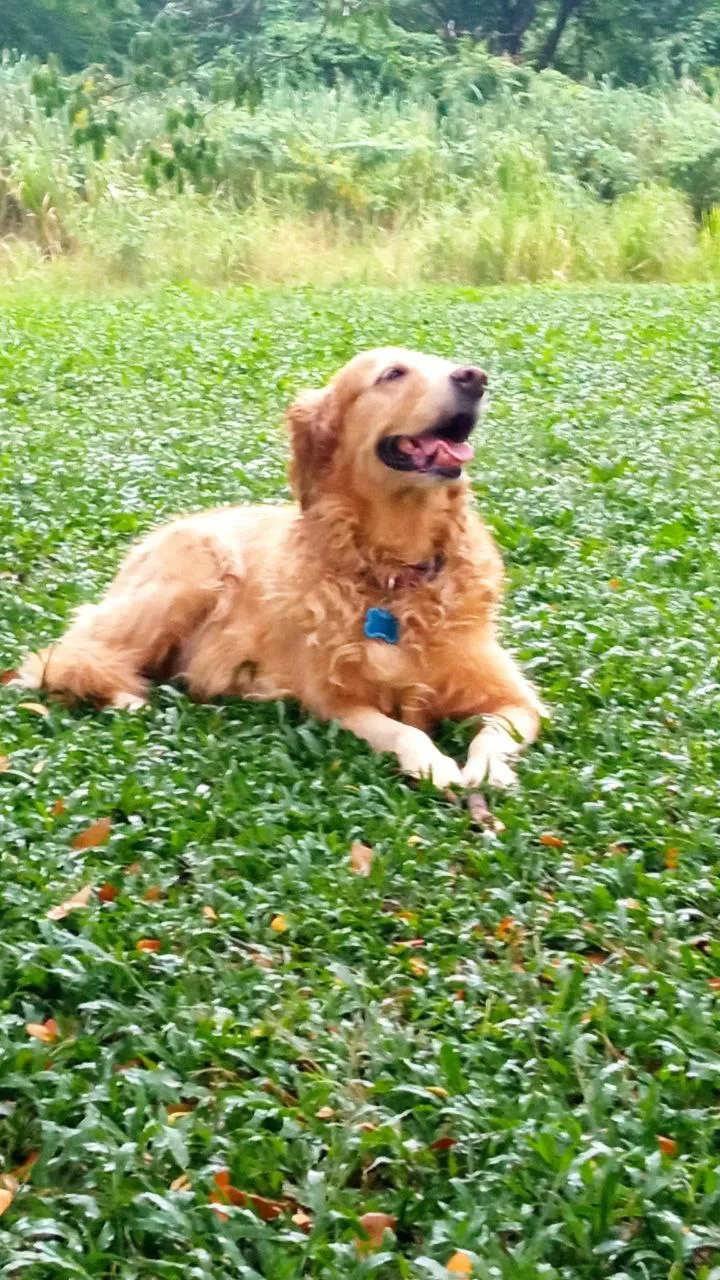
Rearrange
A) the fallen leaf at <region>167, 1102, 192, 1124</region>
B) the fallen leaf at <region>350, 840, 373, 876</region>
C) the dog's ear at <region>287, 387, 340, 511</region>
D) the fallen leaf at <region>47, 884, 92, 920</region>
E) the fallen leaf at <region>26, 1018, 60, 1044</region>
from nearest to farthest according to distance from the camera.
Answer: the fallen leaf at <region>167, 1102, 192, 1124</region>, the fallen leaf at <region>26, 1018, 60, 1044</region>, the fallen leaf at <region>47, 884, 92, 920</region>, the fallen leaf at <region>350, 840, 373, 876</region>, the dog's ear at <region>287, 387, 340, 511</region>

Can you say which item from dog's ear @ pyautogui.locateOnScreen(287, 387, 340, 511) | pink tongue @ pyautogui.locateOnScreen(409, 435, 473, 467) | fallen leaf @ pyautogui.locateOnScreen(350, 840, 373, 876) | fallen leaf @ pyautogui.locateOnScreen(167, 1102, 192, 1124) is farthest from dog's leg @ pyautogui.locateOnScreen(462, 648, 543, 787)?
fallen leaf @ pyautogui.locateOnScreen(167, 1102, 192, 1124)

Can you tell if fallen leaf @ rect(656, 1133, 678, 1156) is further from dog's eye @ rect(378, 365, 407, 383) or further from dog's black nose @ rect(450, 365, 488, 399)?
dog's eye @ rect(378, 365, 407, 383)

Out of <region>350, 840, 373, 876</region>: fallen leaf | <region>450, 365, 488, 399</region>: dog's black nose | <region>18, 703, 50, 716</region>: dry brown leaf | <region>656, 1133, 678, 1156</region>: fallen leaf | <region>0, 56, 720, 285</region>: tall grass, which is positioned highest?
<region>450, 365, 488, 399</region>: dog's black nose

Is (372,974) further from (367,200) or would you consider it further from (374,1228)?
(367,200)

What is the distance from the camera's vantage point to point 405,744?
394 cm

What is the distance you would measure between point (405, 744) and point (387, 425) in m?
0.95

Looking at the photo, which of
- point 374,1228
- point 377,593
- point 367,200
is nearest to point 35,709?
point 377,593

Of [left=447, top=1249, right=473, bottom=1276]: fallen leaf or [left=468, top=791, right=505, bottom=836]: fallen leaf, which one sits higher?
[left=447, top=1249, right=473, bottom=1276]: fallen leaf

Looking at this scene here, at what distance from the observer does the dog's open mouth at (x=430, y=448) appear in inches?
166

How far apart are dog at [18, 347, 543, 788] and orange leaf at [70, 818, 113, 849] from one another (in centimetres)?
86

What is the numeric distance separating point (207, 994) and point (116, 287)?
12211 millimetres

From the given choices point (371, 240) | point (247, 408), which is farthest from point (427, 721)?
point (371, 240)

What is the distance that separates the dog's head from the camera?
418cm

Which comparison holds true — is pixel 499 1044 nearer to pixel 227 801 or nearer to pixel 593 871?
pixel 593 871
